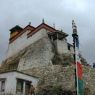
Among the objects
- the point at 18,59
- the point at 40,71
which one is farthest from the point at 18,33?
the point at 40,71

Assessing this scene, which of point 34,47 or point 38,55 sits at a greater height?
point 34,47

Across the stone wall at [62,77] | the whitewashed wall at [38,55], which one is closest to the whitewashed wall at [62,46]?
the whitewashed wall at [38,55]

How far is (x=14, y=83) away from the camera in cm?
2844

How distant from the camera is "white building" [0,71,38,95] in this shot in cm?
2814

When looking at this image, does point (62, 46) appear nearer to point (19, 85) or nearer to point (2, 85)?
point (19, 85)

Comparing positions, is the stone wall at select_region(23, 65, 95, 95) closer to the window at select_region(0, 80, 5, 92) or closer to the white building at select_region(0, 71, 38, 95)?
the white building at select_region(0, 71, 38, 95)

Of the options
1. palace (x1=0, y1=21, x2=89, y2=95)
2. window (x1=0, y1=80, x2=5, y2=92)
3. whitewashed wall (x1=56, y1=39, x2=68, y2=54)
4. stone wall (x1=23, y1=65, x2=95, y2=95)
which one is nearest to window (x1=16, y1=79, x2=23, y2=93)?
window (x1=0, y1=80, x2=5, y2=92)

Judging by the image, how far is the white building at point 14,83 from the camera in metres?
28.1

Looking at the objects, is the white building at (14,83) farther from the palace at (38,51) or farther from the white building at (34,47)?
the white building at (34,47)

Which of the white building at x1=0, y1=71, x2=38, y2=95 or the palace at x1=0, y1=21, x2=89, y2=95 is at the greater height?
the palace at x1=0, y1=21, x2=89, y2=95

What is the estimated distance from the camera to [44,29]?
4172 centimetres

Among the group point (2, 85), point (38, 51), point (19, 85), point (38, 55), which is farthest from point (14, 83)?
point (38, 51)

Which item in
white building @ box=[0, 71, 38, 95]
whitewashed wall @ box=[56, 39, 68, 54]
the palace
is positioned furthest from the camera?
whitewashed wall @ box=[56, 39, 68, 54]

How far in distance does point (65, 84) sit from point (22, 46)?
1276 cm
